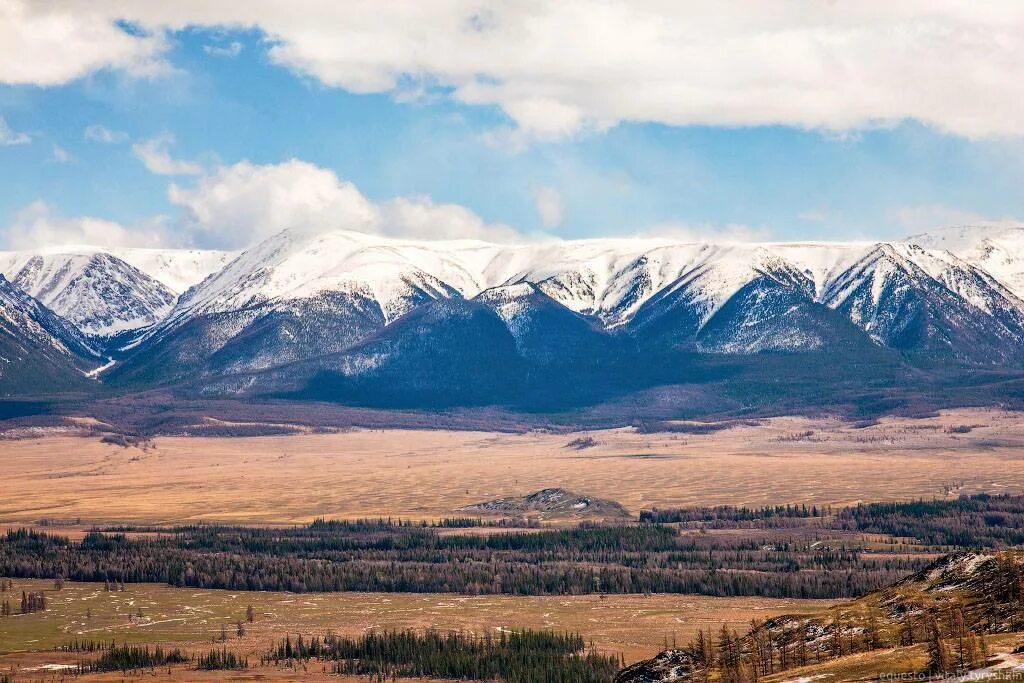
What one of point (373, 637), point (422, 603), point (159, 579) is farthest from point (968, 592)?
point (159, 579)

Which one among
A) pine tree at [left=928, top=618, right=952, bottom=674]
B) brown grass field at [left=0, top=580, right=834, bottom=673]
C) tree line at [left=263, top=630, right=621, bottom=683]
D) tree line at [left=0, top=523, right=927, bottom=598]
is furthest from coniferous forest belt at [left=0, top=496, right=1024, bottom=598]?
pine tree at [left=928, top=618, right=952, bottom=674]

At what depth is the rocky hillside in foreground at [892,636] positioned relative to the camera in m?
73.9

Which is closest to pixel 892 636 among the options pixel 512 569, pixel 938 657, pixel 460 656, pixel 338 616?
pixel 938 657

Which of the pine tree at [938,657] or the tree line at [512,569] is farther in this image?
the tree line at [512,569]

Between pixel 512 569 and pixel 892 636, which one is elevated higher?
pixel 892 636

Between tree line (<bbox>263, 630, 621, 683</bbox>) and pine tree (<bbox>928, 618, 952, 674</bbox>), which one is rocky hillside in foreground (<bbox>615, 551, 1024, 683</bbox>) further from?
tree line (<bbox>263, 630, 621, 683</bbox>)

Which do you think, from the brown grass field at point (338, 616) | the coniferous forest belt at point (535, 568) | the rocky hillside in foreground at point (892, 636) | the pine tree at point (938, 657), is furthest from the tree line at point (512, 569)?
the pine tree at point (938, 657)

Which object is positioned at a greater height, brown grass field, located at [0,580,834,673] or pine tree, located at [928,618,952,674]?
pine tree, located at [928,618,952,674]

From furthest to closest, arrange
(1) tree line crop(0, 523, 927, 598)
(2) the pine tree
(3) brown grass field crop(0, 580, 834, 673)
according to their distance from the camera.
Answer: (1) tree line crop(0, 523, 927, 598), (3) brown grass field crop(0, 580, 834, 673), (2) the pine tree

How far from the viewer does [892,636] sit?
88.0 meters

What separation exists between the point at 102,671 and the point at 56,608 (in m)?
36.1

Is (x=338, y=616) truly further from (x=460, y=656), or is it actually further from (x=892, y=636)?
(x=892, y=636)

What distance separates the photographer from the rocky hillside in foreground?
73875mm

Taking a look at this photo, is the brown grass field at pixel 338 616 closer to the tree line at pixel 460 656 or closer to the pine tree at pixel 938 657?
the tree line at pixel 460 656
